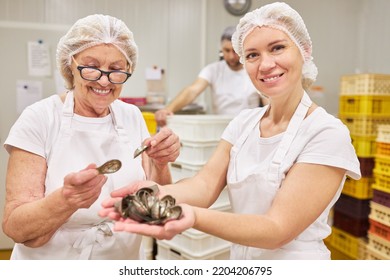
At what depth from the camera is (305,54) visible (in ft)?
3.15

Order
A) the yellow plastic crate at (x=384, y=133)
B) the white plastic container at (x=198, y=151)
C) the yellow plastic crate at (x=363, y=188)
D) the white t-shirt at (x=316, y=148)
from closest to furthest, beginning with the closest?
the white t-shirt at (x=316, y=148), the white plastic container at (x=198, y=151), the yellow plastic crate at (x=384, y=133), the yellow plastic crate at (x=363, y=188)

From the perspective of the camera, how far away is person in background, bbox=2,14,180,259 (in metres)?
0.90

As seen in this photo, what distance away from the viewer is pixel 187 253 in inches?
60.8

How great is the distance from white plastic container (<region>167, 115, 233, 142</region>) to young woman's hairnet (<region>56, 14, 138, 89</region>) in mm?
430

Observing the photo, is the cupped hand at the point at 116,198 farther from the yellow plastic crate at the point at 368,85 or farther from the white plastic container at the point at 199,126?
the yellow plastic crate at the point at 368,85

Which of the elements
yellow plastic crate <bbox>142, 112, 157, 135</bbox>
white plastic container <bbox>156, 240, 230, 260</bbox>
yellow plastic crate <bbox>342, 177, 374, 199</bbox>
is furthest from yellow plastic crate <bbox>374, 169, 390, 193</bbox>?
yellow plastic crate <bbox>142, 112, 157, 135</bbox>

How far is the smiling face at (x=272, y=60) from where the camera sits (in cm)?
90

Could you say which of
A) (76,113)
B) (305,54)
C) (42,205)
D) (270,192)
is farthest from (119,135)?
(305,54)

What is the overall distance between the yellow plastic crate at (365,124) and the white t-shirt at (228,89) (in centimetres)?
108

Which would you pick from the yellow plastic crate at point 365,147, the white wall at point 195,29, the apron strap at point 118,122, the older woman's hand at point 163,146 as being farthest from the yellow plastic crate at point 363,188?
the apron strap at point 118,122

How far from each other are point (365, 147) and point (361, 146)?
2 centimetres

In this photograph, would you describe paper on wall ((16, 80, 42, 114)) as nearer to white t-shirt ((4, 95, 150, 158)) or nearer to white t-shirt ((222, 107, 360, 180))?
white t-shirt ((4, 95, 150, 158))
